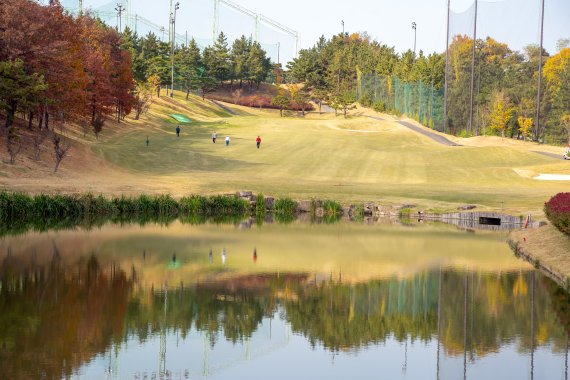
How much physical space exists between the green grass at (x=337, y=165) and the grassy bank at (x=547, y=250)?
13.4 m

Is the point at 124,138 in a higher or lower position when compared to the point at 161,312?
higher

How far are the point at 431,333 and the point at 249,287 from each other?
7623mm

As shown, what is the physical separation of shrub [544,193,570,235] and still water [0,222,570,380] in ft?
7.66

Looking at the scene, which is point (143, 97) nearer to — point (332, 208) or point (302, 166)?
point (302, 166)

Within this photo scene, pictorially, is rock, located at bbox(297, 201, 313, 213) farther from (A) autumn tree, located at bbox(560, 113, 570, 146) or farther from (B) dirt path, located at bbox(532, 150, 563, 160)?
(A) autumn tree, located at bbox(560, 113, 570, 146)

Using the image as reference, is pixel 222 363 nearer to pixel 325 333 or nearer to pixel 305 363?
pixel 305 363

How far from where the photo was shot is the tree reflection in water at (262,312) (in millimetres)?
19078

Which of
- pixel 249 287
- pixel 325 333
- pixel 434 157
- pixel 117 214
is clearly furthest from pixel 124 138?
pixel 325 333

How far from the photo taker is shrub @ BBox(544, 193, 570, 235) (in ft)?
102

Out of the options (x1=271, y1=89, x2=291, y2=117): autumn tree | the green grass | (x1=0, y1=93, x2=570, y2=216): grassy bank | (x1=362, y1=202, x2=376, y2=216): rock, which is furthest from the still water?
(x1=271, y1=89, x2=291, y2=117): autumn tree

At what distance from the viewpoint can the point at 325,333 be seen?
69.4 feet

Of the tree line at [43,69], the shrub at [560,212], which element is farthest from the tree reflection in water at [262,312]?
the tree line at [43,69]

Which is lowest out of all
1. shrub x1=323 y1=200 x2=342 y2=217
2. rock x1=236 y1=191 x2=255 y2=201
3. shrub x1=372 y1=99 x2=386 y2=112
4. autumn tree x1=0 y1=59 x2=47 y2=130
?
shrub x1=323 y1=200 x2=342 y2=217

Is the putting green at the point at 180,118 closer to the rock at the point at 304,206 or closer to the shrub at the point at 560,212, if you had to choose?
the rock at the point at 304,206
